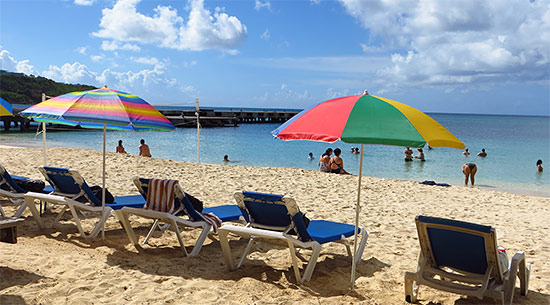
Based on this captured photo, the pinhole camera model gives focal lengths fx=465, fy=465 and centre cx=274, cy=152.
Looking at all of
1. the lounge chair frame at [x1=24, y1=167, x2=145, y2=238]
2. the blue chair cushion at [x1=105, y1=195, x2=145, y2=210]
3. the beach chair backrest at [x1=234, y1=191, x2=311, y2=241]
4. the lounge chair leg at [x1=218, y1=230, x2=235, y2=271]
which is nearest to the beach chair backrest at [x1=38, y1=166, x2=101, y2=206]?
the lounge chair frame at [x1=24, y1=167, x2=145, y2=238]

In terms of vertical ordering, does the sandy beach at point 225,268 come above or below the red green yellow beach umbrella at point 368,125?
below

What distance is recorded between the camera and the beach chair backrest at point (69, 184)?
5082 mm

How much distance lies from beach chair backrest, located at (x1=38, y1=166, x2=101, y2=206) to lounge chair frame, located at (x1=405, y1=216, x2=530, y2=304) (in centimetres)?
346

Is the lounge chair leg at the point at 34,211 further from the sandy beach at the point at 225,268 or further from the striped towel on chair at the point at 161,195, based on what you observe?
the striped towel on chair at the point at 161,195

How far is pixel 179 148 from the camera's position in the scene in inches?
1140

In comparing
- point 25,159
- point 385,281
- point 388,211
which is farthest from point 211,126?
point 385,281

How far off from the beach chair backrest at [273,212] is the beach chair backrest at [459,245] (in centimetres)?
99

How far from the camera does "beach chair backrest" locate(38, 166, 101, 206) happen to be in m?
5.08

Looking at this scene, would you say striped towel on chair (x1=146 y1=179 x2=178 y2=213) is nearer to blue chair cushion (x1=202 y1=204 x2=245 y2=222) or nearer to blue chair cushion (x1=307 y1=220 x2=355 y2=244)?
blue chair cushion (x1=202 y1=204 x2=245 y2=222)

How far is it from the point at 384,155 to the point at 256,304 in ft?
76.0

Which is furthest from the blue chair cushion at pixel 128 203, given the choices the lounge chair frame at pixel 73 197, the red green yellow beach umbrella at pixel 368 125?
the red green yellow beach umbrella at pixel 368 125

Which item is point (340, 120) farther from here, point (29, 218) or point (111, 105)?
point (29, 218)

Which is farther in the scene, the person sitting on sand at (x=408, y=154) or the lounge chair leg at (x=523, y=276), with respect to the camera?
the person sitting on sand at (x=408, y=154)

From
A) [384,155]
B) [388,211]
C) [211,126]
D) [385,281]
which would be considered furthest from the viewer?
[211,126]
